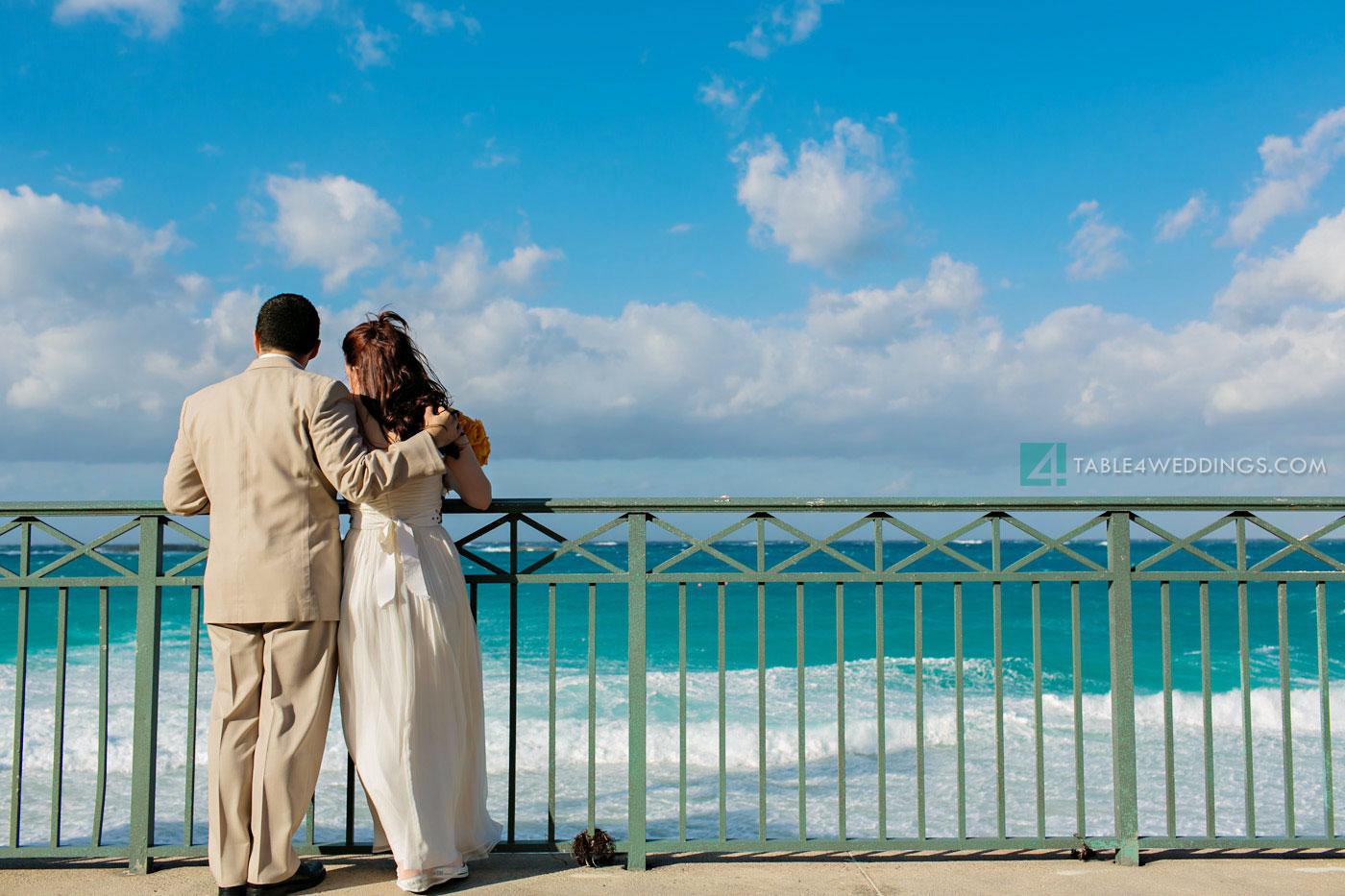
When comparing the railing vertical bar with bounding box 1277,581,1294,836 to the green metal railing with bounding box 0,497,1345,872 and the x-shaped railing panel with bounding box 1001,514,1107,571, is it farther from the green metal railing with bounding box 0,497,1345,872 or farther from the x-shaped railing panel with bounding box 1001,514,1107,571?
the x-shaped railing panel with bounding box 1001,514,1107,571

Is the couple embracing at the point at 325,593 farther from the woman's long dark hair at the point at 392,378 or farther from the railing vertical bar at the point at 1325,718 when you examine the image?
the railing vertical bar at the point at 1325,718

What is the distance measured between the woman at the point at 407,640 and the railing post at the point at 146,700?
0.75 meters

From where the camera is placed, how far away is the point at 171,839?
219 inches

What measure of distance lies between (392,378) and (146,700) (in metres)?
1.38

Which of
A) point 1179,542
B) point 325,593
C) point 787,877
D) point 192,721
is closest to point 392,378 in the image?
point 325,593

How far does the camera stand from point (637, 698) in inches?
116

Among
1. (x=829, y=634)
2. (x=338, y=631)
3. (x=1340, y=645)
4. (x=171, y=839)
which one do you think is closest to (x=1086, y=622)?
(x=1340, y=645)

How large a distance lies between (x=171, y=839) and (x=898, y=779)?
531 cm

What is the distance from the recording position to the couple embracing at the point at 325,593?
255 cm

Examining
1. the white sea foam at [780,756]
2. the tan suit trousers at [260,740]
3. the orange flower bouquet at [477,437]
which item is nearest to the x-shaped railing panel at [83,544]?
the tan suit trousers at [260,740]

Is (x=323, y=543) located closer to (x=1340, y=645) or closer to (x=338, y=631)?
(x=338, y=631)

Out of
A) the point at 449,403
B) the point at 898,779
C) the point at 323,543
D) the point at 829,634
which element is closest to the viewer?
the point at 323,543

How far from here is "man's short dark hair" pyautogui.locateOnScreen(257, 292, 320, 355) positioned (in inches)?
106

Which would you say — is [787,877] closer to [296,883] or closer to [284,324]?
[296,883]
